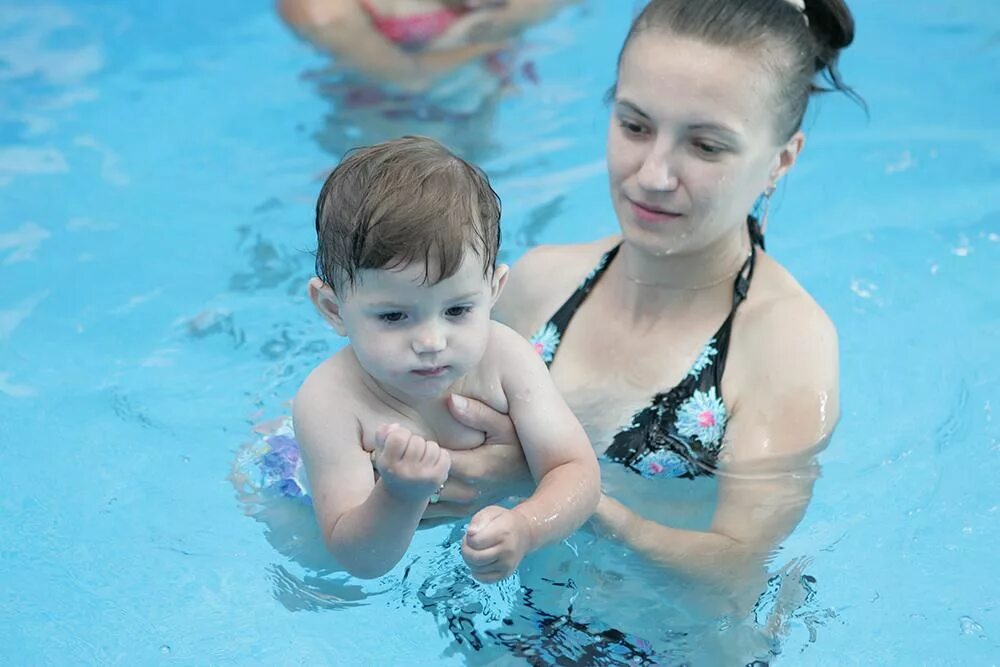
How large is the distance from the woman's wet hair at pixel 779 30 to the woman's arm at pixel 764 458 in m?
0.56

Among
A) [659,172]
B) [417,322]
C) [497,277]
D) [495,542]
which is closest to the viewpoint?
[495,542]

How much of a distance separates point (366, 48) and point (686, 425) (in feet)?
9.84

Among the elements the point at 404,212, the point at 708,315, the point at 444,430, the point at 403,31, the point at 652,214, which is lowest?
the point at 403,31

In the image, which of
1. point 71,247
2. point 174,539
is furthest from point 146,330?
point 174,539

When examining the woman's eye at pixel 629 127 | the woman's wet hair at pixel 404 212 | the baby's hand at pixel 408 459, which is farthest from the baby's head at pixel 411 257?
the woman's eye at pixel 629 127

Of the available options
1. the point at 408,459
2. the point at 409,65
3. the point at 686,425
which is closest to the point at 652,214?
the point at 686,425

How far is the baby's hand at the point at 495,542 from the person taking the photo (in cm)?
236

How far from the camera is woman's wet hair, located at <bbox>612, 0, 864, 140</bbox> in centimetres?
319

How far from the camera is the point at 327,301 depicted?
8.78 ft

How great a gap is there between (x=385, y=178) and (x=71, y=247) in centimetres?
328

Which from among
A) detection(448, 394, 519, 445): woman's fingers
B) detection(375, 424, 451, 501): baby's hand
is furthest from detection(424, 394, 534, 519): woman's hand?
detection(375, 424, 451, 501): baby's hand

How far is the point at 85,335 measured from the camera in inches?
190

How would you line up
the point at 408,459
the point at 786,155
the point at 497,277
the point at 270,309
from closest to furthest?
1. the point at 408,459
2. the point at 497,277
3. the point at 786,155
4. the point at 270,309

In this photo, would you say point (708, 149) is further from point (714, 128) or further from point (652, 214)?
point (652, 214)
